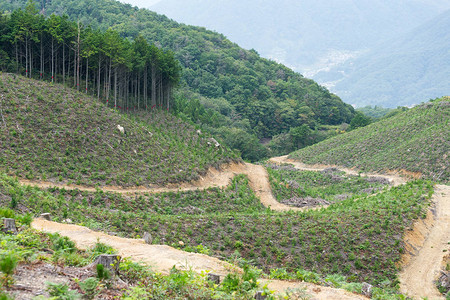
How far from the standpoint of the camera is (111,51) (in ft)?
132

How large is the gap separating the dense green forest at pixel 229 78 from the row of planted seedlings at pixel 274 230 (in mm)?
64700

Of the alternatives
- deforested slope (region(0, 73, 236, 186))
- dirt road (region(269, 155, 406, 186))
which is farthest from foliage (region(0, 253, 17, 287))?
dirt road (region(269, 155, 406, 186))

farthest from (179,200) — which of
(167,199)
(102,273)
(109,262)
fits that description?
(102,273)

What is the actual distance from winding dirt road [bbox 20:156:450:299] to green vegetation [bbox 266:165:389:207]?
1455 millimetres

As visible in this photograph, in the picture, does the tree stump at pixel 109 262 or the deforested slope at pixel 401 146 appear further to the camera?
the deforested slope at pixel 401 146

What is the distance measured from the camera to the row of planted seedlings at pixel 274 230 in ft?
61.0

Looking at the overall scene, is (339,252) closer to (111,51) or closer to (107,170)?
(107,170)

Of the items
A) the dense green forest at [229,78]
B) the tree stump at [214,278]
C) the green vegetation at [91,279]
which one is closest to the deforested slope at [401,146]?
the dense green forest at [229,78]

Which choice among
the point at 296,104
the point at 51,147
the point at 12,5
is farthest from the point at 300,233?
the point at 12,5

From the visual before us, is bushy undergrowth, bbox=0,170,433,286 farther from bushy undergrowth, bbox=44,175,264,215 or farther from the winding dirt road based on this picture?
the winding dirt road

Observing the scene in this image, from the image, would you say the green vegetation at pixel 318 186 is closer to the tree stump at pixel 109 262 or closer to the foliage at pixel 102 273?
the tree stump at pixel 109 262

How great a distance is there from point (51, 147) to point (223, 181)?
617 inches

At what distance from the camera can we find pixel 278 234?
846 inches

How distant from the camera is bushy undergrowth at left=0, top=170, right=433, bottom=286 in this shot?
18531 mm
